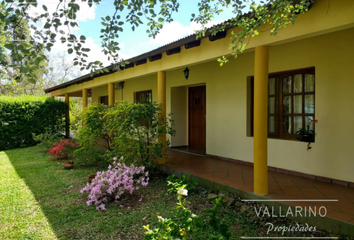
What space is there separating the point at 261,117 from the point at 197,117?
4.65 m

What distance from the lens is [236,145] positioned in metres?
6.41

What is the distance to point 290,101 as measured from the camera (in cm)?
550

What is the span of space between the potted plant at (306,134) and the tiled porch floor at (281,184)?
807 mm

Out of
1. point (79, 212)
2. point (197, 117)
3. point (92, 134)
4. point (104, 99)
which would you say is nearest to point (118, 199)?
point (79, 212)

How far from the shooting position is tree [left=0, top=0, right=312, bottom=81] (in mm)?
2584

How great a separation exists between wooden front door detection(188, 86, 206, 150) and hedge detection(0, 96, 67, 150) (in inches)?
314

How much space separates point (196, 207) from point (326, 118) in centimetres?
304

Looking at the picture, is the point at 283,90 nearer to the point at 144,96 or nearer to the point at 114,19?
the point at 114,19

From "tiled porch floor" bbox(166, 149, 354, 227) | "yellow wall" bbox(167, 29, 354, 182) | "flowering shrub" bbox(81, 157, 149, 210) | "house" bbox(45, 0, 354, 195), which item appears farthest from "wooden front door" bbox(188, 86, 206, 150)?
"flowering shrub" bbox(81, 157, 149, 210)

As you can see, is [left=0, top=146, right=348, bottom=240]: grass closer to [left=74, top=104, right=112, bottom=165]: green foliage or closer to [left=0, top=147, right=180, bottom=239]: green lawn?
[left=0, top=147, right=180, bottom=239]: green lawn

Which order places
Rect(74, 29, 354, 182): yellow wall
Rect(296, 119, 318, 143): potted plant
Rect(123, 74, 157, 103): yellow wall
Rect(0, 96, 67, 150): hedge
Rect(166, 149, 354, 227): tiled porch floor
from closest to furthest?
Rect(166, 149, 354, 227): tiled porch floor < Rect(74, 29, 354, 182): yellow wall < Rect(296, 119, 318, 143): potted plant < Rect(123, 74, 157, 103): yellow wall < Rect(0, 96, 67, 150): hedge

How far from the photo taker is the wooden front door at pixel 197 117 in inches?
324

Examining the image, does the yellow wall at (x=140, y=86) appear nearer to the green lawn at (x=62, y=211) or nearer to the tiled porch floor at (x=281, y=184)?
the tiled porch floor at (x=281, y=184)

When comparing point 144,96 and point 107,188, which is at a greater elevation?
point 144,96
